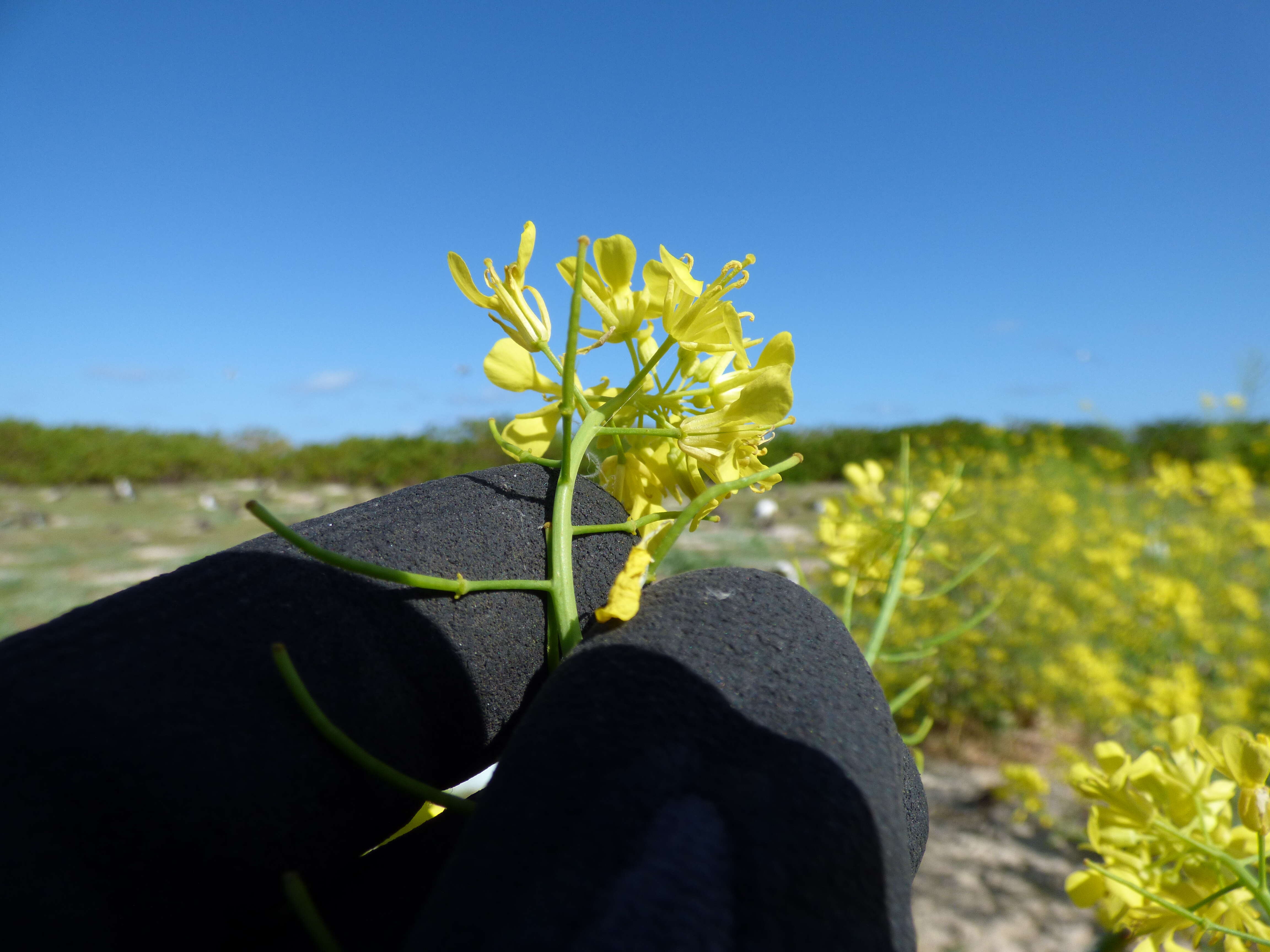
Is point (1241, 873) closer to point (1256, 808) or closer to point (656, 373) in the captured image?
point (1256, 808)

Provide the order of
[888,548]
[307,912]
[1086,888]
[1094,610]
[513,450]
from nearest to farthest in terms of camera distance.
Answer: [307,912]
[513,450]
[1086,888]
[888,548]
[1094,610]

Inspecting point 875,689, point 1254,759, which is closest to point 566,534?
point 875,689

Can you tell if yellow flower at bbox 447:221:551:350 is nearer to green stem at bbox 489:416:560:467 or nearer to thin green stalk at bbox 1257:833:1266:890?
green stem at bbox 489:416:560:467

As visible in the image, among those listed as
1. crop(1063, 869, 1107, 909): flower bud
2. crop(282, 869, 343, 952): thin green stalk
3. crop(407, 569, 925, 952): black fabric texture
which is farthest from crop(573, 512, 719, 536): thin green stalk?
crop(1063, 869, 1107, 909): flower bud

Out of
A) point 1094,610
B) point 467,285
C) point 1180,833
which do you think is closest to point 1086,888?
point 1180,833

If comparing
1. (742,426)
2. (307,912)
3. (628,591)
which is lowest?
(307,912)

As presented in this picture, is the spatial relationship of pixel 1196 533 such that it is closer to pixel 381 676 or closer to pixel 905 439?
pixel 905 439

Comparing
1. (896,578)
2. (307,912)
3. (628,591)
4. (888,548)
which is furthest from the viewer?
(888,548)

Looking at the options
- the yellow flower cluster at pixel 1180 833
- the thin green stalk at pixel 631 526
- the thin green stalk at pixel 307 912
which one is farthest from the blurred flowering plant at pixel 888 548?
the thin green stalk at pixel 307 912
